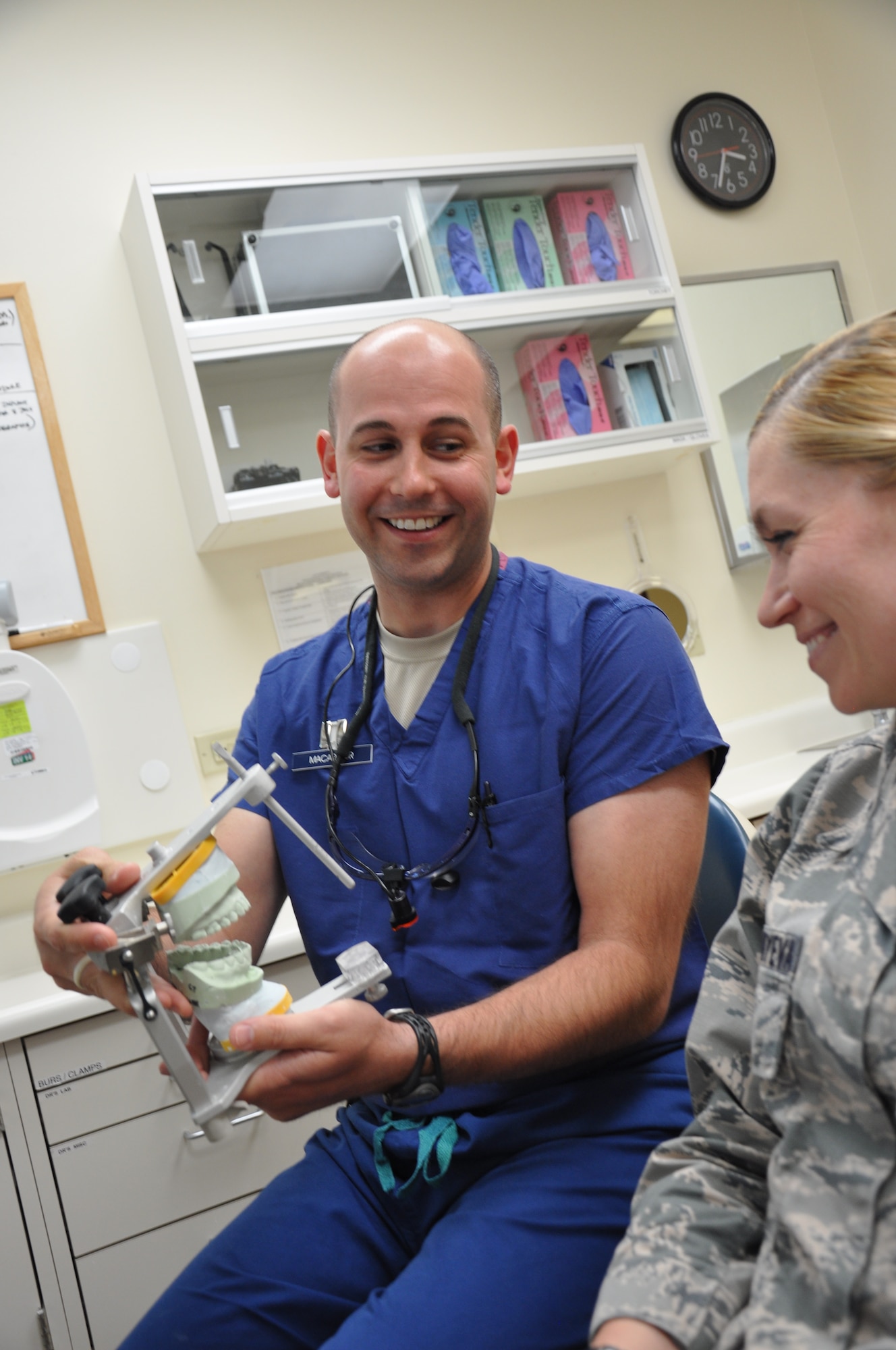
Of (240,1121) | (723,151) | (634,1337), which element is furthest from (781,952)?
(723,151)

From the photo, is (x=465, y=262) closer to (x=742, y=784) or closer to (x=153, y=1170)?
(x=742, y=784)

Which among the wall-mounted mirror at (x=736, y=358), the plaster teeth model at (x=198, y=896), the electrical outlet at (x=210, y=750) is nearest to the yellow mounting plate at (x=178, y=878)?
the plaster teeth model at (x=198, y=896)

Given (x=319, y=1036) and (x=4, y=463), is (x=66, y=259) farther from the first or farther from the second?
(x=319, y=1036)

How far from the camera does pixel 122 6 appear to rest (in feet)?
8.24

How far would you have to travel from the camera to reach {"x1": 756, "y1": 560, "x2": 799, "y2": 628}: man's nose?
2.87 ft

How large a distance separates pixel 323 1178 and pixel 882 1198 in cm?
69

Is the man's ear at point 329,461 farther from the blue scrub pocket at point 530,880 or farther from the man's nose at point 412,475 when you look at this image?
the blue scrub pocket at point 530,880

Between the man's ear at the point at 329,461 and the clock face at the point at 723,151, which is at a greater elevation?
the clock face at the point at 723,151

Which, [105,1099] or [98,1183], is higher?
[105,1099]

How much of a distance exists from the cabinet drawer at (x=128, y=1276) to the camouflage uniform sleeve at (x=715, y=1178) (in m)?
1.23

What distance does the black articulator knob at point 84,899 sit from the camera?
0.97 meters

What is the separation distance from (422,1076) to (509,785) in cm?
36

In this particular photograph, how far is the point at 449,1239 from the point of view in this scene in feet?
3.40

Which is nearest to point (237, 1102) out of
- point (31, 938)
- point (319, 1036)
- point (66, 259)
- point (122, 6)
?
point (319, 1036)
